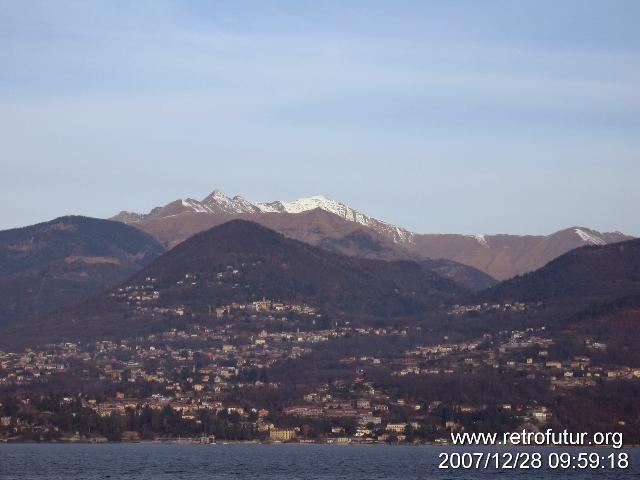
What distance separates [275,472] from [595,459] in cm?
A: 4222

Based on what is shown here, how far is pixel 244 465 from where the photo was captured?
16388cm

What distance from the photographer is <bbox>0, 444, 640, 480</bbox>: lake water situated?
14825cm

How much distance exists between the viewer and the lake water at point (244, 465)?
148250 millimetres

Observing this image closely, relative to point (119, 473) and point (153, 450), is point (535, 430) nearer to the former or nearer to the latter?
point (153, 450)
